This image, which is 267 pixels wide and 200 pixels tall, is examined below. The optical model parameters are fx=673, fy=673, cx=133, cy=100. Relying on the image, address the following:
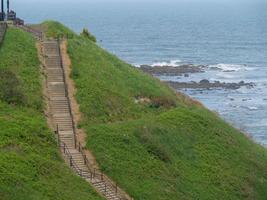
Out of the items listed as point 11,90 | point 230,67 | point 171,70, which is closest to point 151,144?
point 11,90

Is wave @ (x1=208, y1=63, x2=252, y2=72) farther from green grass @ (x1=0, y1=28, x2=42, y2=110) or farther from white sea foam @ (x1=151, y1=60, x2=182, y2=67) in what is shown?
green grass @ (x1=0, y1=28, x2=42, y2=110)

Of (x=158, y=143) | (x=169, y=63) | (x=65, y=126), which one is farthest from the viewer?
(x=169, y=63)

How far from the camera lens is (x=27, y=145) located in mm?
41594

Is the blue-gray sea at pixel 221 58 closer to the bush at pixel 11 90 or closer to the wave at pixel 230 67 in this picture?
the wave at pixel 230 67

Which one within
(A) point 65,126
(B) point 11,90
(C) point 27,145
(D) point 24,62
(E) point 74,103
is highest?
(D) point 24,62

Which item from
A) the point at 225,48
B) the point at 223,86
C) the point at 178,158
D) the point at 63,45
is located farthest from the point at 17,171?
the point at 225,48

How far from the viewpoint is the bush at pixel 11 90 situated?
47312 millimetres

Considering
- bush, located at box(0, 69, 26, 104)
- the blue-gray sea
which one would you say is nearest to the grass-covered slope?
bush, located at box(0, 69, 26, 104)

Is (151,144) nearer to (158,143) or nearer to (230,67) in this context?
(158,143)

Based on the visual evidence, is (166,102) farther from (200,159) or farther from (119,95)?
(200,159)

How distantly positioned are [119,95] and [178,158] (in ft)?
28.1

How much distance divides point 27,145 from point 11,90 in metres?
7.58

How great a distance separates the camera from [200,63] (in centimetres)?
13025

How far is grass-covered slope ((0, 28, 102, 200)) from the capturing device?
1460 inches
